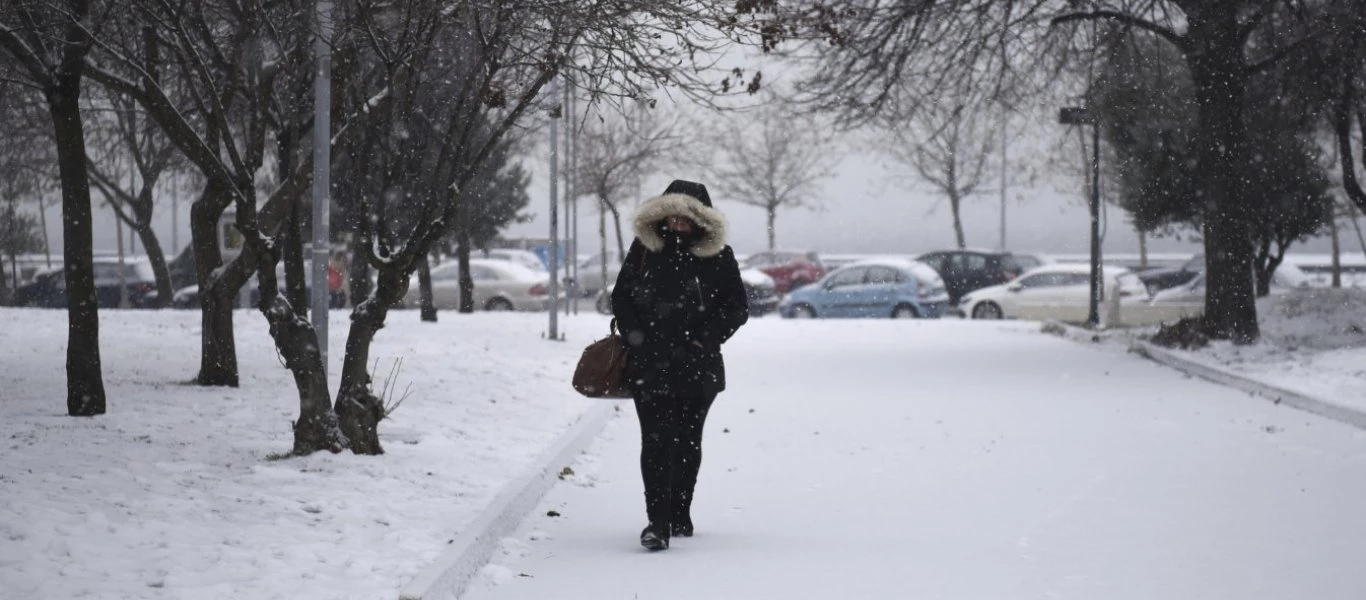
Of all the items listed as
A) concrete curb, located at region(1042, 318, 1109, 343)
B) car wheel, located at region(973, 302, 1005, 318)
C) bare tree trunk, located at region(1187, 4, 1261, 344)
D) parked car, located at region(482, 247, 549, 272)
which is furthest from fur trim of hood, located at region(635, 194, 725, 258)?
parked car, located at region(482, 247, 549, 272)

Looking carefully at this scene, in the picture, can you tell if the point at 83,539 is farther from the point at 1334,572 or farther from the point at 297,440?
the point at 1334,572

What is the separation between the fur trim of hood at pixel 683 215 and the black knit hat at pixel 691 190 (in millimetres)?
55

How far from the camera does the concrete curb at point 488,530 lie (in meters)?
5.86

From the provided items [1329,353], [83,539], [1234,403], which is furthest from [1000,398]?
[83,539]

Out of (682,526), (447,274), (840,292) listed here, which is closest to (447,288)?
(447,274)

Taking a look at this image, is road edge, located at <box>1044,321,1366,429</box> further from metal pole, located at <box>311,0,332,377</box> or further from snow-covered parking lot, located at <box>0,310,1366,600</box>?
metal pole, located at <box>311,0,332,377</box>

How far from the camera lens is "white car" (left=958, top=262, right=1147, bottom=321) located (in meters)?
30.6

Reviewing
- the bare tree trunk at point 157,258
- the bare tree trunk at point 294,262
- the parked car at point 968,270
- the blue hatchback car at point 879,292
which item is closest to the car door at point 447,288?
the blue hatchback car at point 879,292

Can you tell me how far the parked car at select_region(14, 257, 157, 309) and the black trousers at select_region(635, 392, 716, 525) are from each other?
28871mm

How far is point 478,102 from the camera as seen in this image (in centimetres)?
885

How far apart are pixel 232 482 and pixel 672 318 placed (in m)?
2.73

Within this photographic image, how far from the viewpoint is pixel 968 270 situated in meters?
36.8

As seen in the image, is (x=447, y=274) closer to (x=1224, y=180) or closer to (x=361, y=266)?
(x=361, y=266)

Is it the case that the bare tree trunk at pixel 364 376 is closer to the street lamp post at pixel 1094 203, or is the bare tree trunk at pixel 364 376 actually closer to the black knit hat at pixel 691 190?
the black knit hat at pixel 691 190
